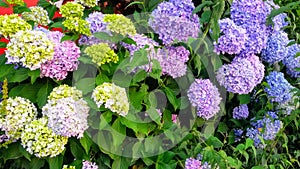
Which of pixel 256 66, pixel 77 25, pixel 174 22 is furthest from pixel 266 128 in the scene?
pixel 77 25

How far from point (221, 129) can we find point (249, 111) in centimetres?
23

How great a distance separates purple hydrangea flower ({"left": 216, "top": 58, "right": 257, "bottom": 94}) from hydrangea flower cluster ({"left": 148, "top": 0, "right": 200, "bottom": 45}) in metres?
0.24

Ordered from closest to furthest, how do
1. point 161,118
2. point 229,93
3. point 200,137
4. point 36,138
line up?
point 36,138, point 161,118, point 200,137, point 229,93

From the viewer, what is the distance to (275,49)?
2.53 m

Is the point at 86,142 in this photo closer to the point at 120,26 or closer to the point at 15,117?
the point at 15,117

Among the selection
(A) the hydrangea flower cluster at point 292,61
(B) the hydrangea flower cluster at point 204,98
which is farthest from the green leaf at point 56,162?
(A) the hydrangea flower cluster at point 292,61

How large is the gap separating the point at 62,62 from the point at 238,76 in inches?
33.0

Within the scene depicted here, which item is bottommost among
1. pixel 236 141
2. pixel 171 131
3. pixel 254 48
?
pixel 236 141

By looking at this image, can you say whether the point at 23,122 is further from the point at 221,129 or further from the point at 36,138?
the point at 221,129

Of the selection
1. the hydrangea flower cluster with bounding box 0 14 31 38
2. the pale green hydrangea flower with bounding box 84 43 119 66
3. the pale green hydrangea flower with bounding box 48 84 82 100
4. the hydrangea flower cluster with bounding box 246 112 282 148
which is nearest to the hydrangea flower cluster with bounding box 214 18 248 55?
the hydrangea flower cluster with bounding box 246 112 282 148

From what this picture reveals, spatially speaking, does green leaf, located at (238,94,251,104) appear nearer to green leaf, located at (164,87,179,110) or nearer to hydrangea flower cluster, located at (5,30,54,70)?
green leaf, located at (164,87,179,110)

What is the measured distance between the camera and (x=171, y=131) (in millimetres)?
2119

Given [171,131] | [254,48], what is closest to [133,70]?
[171,131]

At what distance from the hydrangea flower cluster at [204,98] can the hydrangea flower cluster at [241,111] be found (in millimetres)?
278
